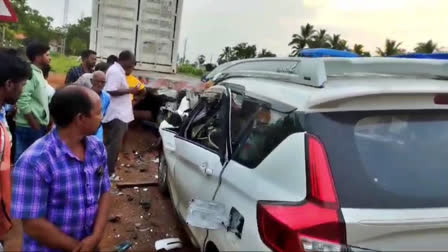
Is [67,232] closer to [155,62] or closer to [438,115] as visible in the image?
[438,115]

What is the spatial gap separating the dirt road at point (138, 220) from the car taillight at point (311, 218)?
2.27m

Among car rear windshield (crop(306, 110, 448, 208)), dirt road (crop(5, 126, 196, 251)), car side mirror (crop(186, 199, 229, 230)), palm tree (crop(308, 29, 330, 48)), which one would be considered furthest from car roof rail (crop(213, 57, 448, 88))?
palm tree (crop(308, 29, 330, 48))

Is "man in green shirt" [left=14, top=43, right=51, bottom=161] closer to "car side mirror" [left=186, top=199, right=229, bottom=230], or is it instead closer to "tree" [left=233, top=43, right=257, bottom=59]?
"car side mirror" [left=186, top=199, right=229, bottom=230]

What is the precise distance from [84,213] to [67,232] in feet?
0.38

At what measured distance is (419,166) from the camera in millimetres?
2219

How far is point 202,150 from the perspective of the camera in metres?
3.46

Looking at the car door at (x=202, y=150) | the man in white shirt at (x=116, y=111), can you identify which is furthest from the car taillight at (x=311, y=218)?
the man in white shirt at (x=116, y=111)

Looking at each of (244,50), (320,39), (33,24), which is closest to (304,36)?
(320,39)

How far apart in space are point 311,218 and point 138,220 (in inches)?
137

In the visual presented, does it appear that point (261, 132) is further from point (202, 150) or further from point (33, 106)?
point (33, 106)

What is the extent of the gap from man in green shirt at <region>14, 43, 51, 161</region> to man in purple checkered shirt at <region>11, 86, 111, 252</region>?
7.83ft

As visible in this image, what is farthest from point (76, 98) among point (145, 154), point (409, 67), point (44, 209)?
point (145, 154)

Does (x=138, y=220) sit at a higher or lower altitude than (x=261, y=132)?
lower

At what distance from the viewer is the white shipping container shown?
33.1 ft
